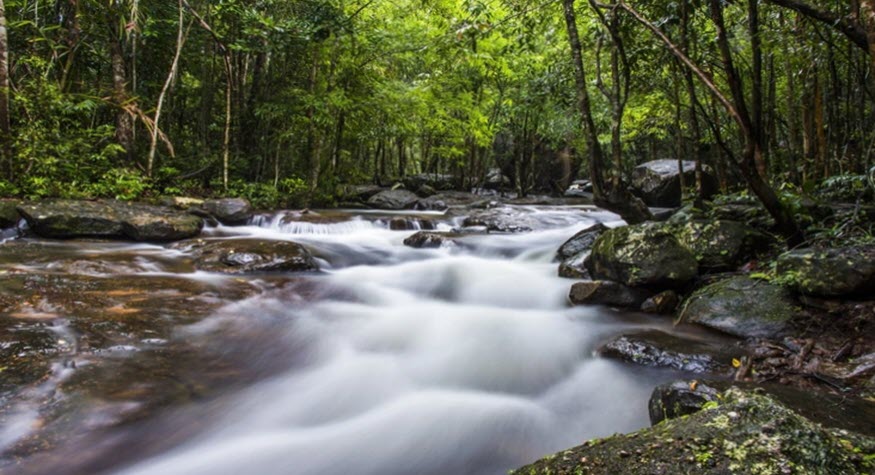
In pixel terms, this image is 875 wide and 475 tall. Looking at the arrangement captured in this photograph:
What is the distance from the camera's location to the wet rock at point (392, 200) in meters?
15.6

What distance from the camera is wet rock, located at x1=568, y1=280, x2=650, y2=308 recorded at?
5438 millimetres

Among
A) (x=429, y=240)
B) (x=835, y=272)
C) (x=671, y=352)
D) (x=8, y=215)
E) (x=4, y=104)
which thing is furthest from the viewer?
(x=429, y=240)

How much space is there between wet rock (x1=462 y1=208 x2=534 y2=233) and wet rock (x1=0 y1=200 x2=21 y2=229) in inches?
331

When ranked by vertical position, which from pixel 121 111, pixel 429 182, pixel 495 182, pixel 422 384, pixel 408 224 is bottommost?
Answer: pixel 422 384

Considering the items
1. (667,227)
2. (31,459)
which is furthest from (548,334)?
(31,459)

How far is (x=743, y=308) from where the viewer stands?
14.9 ft

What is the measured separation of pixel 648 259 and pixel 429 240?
4.41 metres

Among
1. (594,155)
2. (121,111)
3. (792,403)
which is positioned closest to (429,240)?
(594,155)

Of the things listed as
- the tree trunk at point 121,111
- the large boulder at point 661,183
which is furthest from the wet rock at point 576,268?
the tree trunk at point 121,111

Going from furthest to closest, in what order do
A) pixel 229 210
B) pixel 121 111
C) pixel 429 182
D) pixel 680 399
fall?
pixel 429 182
pixel 121 111
pixel 229 210
pixel 680 399

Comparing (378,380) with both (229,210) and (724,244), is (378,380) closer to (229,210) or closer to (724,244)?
(724,244)

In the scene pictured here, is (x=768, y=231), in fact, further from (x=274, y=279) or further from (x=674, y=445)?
(x=274, y=279)

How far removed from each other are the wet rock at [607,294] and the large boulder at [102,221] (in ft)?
22.9

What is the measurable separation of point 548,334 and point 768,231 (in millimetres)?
3304
